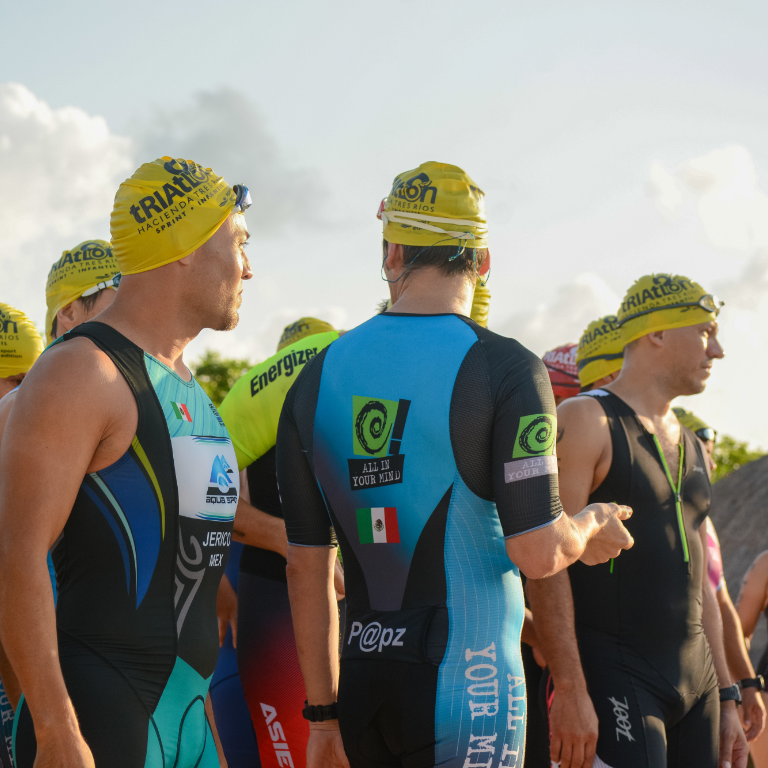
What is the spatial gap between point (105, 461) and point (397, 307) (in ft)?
3.63

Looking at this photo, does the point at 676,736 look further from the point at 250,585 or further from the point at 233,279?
the point at 233,279

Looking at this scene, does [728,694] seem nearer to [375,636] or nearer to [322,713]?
[322,713]

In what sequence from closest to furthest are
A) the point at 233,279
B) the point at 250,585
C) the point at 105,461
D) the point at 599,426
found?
1. the point at 105,461
2. the point at 233,279
3. the point at 250,585
4. the point at 599,426

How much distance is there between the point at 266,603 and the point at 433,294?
1750 mm

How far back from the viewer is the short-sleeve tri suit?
3.67 m

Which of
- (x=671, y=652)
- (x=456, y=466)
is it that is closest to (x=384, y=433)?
(x=456, y=466)

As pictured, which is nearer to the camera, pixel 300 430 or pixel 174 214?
pixel 174 214

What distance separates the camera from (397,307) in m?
2.82

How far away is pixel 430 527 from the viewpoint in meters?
2.46

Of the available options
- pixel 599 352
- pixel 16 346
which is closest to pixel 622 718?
pixel 599 352

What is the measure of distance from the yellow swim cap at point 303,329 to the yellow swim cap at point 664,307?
2.37 meters

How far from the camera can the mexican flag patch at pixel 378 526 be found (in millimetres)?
2504

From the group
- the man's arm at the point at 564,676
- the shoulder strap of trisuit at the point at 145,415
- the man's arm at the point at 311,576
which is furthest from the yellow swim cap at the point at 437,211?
the man's arm at the point at 564,676

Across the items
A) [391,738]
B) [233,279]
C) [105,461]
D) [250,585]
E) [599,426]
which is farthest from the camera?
[599,426]
